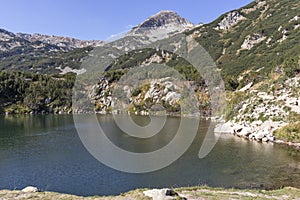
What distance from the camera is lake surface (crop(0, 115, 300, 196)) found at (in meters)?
38.8

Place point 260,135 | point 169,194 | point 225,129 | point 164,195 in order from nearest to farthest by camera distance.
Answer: point 164,195 → point 169,194 → point 260,135 → point 225,129

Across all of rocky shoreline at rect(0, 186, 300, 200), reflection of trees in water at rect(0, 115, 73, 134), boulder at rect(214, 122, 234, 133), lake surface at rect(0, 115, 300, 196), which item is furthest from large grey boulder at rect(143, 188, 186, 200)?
reflection of trees in water at rect(0, 115, 73, 134)

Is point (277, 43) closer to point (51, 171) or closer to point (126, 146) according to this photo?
point (126, 146)

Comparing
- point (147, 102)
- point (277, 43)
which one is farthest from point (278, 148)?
point (277, 43)

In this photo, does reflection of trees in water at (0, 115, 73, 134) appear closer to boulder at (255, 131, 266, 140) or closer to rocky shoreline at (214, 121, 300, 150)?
rocky shoreline at (214, 121, 300, 150)

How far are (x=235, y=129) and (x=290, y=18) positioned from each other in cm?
13915

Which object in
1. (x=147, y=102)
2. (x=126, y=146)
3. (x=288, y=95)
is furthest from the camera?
(x=147, y=102)

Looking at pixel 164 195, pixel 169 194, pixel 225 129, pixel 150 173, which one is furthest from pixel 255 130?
pixel 164 195

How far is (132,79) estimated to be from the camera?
18838cm

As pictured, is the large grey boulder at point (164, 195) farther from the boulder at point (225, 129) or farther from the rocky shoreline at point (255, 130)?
the boulder at point (225, 129)

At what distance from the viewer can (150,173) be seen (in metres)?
44.5

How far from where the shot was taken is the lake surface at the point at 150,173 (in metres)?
38.8

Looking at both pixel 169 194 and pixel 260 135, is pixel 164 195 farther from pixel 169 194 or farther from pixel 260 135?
pixel 260 135

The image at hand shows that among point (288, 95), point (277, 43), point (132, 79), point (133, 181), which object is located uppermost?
point (277, 43)
